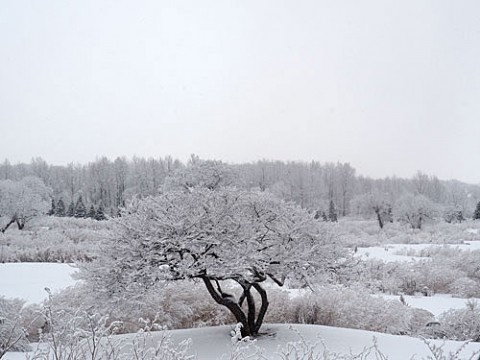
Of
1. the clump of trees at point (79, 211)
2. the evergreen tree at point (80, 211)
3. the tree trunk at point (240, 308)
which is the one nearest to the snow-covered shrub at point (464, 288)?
the tree trunk at point (240, 308)

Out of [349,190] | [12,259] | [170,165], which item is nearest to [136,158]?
[170,165]

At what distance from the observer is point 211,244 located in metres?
6.72

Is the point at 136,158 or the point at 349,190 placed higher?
the point at 136,158

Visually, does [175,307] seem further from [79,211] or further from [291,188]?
[291,188]

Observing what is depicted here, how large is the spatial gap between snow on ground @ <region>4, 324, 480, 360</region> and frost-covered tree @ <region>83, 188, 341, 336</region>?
512 mm

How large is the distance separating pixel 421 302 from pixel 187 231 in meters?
8.55

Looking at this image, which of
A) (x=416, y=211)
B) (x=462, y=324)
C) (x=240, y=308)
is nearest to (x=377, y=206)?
(x=416, y=211)

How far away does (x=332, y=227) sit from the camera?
7883 millimetres

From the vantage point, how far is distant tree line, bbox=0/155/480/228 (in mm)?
46172

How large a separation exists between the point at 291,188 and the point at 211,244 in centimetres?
5605

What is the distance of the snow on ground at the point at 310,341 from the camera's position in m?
6.46

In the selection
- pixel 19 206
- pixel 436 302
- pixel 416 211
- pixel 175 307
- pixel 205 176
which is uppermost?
pixel 205 176

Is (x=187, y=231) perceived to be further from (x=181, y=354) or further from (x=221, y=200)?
(x=181, y=354)

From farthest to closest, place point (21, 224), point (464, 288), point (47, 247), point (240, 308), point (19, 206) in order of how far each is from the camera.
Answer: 1. point (21, 224)
2. point (19, 206)
3. point (47, 247)
4. point (464, 288)
5. point (240, 308)
